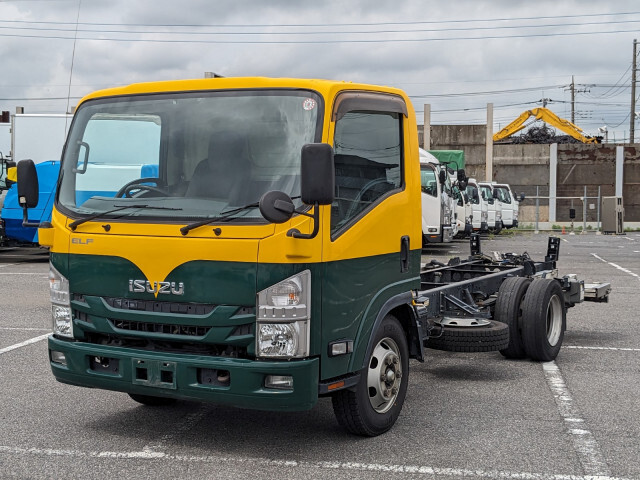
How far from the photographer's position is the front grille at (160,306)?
4980 millimetres

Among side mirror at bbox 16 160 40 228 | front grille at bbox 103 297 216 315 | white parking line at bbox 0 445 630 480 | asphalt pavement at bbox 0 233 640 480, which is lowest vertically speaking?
white parking line at bbox 0 445 630 480

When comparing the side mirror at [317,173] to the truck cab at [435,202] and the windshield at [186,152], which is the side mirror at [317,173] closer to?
the windshield at [186,152]

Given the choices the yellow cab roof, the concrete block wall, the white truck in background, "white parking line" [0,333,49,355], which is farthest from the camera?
the concrete block wall

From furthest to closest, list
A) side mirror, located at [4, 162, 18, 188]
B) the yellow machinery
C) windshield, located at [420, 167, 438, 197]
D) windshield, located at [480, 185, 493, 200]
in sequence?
the yellow machinery < windshield, located at [480, 185, 493, 200] < windshield, located at [420, 167, 438, 197] < side mirror, located at [4, 162, 18, 188]

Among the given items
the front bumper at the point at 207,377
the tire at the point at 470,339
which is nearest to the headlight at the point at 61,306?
the front bumper at the point at 207,377

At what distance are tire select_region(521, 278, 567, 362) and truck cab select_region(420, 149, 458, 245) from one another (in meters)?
13.0

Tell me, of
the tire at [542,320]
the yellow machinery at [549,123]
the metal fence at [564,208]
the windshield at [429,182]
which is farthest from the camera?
the yellow machinery at [549,123]

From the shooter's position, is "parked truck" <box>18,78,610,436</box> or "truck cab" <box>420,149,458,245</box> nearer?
"parked truck" <box>18,78,610,436</box>

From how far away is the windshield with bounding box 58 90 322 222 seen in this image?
16.6ft

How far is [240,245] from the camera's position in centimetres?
486

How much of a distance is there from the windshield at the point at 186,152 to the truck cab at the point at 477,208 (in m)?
27.3

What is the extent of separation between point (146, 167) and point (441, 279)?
4.89 metres

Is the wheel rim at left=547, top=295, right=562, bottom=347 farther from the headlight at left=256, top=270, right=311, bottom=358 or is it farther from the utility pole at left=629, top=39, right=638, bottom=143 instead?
Result: the utility pole at left=629, top=39, right=638, bottom=143

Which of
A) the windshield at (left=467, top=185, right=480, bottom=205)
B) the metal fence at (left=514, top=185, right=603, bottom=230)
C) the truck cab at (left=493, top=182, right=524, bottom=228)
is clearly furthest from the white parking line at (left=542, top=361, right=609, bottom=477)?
the metal fence at (left=514, top=185, right=603, bottom=230)
